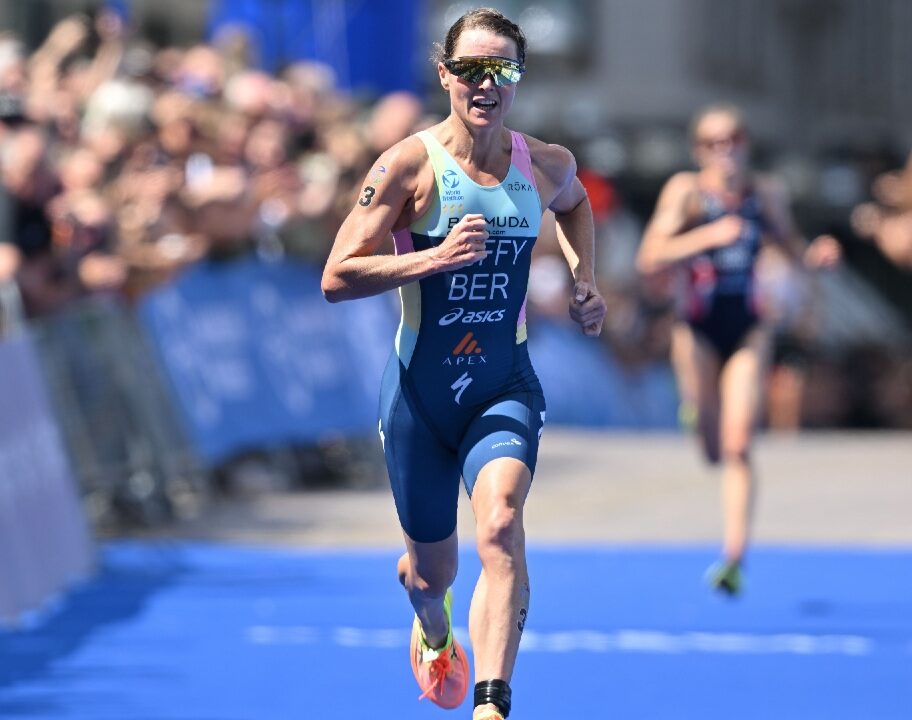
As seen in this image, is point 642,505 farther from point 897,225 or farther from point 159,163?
point 159,163

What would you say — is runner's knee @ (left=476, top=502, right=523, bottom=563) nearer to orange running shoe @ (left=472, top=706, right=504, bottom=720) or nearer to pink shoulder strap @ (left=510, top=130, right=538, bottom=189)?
orange running shoe @ (left=472, top=706, right=504, bottom=720)

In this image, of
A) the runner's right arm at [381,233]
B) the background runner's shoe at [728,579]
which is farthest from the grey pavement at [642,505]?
the runner's right arm at [381,233]

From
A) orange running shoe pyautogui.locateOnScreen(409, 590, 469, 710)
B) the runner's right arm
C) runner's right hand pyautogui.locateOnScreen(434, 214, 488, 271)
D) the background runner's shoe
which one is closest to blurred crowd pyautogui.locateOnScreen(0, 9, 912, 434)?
the background runner's shoe

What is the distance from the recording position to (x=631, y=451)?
18.4 meters

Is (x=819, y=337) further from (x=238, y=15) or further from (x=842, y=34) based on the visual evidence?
(x=842, y=34)

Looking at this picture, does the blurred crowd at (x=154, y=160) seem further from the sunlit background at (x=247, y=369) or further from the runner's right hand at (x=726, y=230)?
the runner's right hand at (x=726, y=230)

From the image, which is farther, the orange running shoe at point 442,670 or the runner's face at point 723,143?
the runner's face at point 723,143

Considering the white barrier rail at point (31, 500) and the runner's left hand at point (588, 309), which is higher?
the runner's left hand at point (588, 309)

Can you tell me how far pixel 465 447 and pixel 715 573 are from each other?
400 centimetres

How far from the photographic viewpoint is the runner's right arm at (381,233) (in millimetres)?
6191

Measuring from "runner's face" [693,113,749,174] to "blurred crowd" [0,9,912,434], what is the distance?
352cm

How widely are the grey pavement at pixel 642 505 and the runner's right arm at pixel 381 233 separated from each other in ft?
22.0

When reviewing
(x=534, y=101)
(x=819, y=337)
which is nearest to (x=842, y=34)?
(x=534, y=101)

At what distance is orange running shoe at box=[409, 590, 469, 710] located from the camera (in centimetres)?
710
